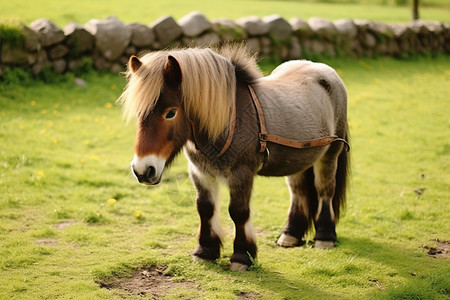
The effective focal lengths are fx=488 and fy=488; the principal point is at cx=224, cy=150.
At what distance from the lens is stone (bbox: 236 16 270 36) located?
1357 cm

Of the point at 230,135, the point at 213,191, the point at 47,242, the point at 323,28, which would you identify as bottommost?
the point at 47,242

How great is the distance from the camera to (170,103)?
392cm

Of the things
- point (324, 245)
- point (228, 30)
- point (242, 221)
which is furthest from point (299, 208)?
point (228, 30)

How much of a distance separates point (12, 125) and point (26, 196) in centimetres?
295

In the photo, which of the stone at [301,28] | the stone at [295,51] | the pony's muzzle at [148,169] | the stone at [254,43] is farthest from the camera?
the stone at [301,28]

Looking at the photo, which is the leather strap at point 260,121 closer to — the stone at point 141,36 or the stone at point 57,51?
the stone at point 57,51

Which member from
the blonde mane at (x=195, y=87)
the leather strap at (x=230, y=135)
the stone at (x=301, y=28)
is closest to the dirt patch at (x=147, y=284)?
the leather strap at (x=230, y=135)

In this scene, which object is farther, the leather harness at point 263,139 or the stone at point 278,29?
the stone at point 278,29

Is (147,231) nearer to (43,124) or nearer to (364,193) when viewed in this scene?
(364,193)

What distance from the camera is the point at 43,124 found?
8.88 metres

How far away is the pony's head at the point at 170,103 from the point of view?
3.84 meters

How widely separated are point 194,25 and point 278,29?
276 cm

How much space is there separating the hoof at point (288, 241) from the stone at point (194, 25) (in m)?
8.14

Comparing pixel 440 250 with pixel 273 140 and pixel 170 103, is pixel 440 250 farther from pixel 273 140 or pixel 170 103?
pixel 170 103
